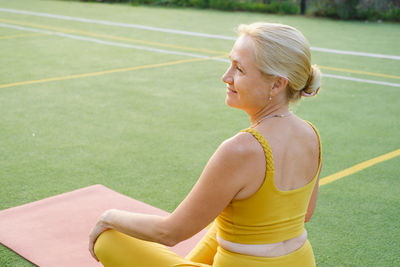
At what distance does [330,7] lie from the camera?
18.0 m

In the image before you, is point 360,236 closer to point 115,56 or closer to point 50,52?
point 115,56

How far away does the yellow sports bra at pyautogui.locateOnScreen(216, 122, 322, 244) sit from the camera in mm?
1918

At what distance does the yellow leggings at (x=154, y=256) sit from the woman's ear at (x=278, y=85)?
625mm

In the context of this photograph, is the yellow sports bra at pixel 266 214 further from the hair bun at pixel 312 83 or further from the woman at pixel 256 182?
the hair bun at pixel 312 83

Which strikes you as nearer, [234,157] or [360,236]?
[234,157]

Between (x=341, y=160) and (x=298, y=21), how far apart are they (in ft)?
41.5

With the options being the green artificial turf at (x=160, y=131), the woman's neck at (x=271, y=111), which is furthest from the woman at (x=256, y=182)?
the green artificial turf at (x=160, y=131)

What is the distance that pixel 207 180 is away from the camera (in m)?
1.89

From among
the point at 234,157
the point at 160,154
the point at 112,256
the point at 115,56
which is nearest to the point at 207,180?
the point at 234,157

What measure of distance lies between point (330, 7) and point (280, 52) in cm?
1711

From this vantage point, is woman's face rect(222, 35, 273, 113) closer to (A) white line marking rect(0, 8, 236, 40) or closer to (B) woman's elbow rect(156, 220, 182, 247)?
(B) woman's elbow rect(156, 220, 182, 247)

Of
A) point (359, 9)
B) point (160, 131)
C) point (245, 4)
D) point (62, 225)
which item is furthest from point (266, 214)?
point (245, 4)

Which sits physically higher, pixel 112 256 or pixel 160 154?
pixel 112 256

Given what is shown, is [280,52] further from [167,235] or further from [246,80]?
[167,235]
